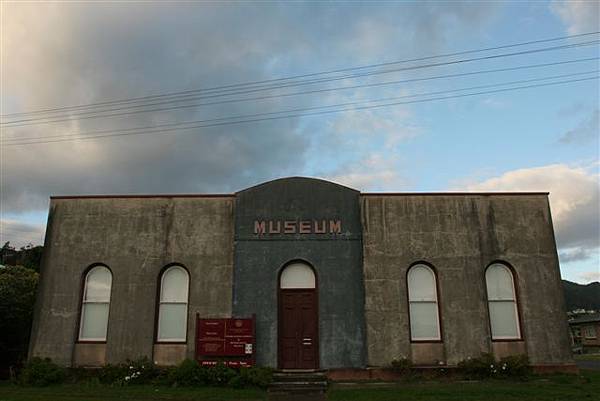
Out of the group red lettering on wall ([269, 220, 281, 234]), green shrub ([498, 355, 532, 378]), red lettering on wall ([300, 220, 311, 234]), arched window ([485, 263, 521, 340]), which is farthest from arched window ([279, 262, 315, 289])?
green shrub ([498, 355, 532, 378])

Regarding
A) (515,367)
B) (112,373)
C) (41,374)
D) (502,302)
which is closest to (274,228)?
(112,373)

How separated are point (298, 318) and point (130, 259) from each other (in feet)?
20.0

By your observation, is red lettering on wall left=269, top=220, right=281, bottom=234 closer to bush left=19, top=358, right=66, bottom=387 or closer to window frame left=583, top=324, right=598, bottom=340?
bush left=19, top=358, right=66, bottom=387

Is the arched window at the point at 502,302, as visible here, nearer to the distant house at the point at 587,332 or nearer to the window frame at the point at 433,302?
the window frame at the point at 433,302

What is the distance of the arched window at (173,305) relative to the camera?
17625 millimetres

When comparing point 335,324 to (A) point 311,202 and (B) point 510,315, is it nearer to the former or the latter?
(A) point 311,202

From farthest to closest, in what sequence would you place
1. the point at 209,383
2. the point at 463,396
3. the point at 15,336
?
the point at 15,336, the point at 209,383, the point at 463,396

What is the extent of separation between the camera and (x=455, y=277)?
17.8m

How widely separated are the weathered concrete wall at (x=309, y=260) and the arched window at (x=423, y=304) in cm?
174

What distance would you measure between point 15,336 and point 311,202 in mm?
13015

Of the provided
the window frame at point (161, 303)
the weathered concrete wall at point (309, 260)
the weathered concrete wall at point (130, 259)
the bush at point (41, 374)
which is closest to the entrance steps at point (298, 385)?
the weathered concrete wall at point (309, 260)

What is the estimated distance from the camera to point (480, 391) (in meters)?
13.6

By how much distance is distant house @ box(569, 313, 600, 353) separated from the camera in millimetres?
61684

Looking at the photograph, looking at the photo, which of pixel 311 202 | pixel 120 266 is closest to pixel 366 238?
pixel 311 202
